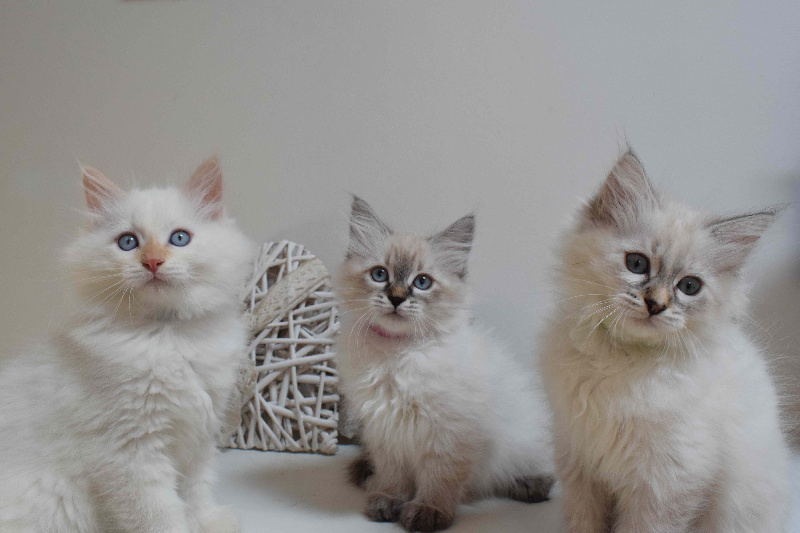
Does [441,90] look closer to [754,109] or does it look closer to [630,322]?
[754,109]

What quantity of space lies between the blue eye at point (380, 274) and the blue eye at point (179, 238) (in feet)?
1.38

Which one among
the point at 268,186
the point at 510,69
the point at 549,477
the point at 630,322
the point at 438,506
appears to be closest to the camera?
the point at 630,322

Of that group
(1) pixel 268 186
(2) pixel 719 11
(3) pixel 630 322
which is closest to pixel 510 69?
(2) pixel 719 11

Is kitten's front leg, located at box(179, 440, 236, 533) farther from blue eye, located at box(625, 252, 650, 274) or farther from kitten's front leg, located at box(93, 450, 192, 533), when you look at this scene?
blue eye, located at box(625, 252, 650, 274)

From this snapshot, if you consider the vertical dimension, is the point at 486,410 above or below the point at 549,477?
above

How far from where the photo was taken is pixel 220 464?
5.08 ft

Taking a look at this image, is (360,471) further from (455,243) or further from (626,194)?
(626,194)

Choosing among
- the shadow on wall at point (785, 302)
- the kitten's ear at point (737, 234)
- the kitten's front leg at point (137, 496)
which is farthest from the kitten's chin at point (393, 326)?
the shadow on wall at point (785, 302)

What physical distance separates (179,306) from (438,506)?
0.69 meters

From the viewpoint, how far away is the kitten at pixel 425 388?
1266 millimetres

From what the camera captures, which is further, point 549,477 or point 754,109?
point 754,109

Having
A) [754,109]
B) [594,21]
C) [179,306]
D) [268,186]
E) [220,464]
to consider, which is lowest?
[220,464]

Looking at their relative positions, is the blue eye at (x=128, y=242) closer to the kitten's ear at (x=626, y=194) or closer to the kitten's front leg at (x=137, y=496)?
the kitten's front leg at (x=137, y=496)

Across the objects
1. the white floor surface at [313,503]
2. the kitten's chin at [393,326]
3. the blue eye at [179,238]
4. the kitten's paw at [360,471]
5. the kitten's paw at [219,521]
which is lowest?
the white floor surface at [313,503]
